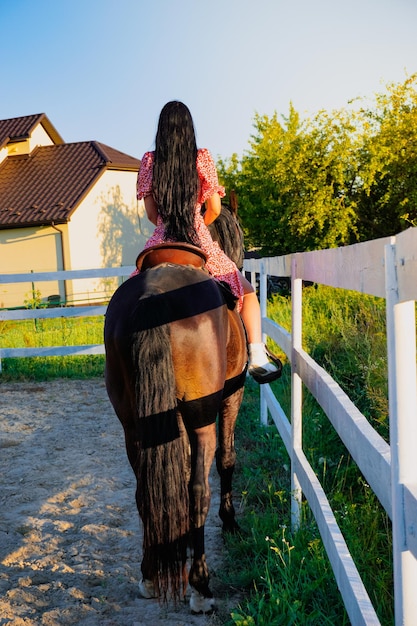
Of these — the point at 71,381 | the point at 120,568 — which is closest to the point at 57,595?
the point at 120,568

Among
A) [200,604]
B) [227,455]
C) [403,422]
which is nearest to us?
[403,422]

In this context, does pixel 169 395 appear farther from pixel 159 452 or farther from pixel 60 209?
pixel 60 209

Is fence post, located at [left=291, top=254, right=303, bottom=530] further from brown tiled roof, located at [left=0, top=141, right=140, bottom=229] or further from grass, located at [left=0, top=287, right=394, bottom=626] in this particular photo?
brown tiled roof, located at [left=0, top=141, right=140, bottom=229]

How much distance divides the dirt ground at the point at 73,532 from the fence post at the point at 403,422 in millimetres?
1567

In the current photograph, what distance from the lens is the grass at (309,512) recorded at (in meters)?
2.54

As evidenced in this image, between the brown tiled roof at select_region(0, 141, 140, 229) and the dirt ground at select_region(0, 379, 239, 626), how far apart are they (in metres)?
19.7

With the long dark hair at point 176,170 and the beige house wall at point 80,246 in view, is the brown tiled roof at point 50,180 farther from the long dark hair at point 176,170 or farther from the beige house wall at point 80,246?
the long dark hair at point 176,170

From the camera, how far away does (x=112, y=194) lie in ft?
95.6

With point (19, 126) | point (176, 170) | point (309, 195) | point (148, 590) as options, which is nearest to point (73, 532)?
point (148, 590)

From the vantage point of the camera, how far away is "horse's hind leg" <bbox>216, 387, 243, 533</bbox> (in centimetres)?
364

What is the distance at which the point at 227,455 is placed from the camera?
3.82 metres

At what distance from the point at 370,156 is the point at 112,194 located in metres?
12.1

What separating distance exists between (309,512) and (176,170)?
1.95 metres

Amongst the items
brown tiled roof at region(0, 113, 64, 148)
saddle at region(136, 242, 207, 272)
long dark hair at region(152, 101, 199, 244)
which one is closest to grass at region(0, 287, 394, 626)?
saddle at region(136, 242, 207, 272)
